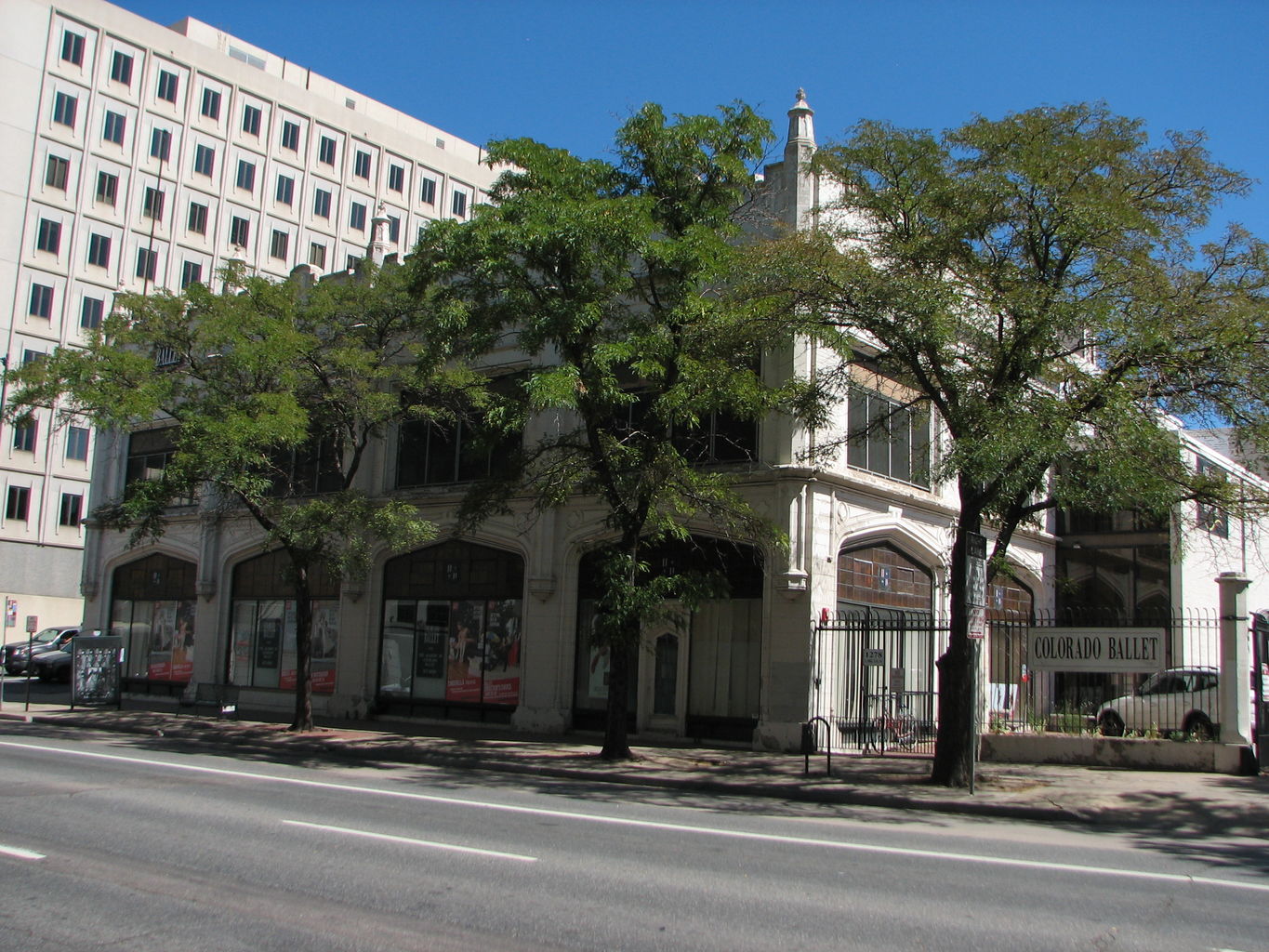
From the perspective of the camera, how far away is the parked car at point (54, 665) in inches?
1481

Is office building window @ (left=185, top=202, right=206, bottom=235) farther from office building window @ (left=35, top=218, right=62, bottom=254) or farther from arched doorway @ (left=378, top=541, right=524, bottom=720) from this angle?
arched doorway @ (left=378, top=541, right=524, bottom=720)

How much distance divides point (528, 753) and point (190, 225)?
46.6 metres

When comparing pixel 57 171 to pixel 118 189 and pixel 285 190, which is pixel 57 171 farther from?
pixel 285 190

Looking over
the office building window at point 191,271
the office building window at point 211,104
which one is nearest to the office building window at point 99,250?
the office building window at point 191,271

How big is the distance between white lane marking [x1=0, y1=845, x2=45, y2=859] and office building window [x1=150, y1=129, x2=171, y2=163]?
52.5 metres

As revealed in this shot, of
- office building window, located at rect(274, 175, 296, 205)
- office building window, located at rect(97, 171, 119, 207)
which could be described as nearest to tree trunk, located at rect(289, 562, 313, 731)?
office building window, located at rect(97, 171, 119, 207)

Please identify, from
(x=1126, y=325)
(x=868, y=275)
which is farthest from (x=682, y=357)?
(x=1126, y=325)

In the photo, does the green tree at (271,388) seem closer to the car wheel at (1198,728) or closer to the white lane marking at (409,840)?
the white lane marking at (409,840)

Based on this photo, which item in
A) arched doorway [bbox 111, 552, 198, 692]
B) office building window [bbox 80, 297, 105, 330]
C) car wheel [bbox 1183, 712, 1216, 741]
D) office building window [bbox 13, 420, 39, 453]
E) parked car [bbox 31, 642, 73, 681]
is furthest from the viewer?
office building window [bbox 80, 297, 105, 330]

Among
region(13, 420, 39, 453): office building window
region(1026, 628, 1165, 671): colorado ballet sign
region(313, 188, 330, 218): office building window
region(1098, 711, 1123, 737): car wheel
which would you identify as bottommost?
region(1098, 711, 1123, 737): car wheel

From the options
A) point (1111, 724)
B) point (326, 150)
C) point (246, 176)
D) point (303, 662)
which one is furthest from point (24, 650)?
point (1111, 724)

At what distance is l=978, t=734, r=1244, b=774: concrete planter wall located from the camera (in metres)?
15.7

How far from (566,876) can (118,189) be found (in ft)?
178

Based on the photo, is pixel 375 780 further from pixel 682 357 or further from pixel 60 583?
pixel 60 583
